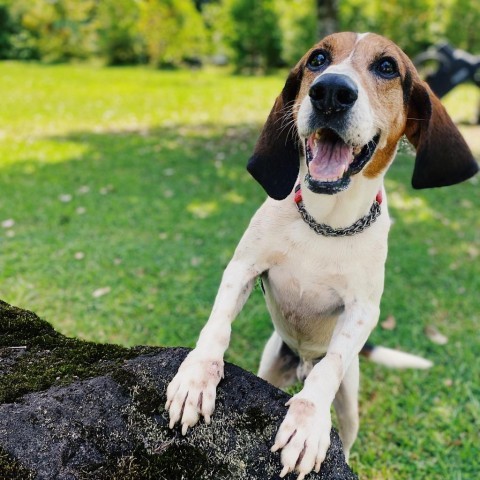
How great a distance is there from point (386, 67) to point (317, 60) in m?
0.29

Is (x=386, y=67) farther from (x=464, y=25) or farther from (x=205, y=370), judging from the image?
(x=464, y=25)

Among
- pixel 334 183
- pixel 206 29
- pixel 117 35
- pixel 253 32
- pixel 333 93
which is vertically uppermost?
pixel 333 93

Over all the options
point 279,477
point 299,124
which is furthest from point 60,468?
point 299,124

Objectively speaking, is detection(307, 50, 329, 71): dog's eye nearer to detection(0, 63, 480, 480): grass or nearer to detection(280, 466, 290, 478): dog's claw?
detection(280, 466, 290, 478): dog's claw

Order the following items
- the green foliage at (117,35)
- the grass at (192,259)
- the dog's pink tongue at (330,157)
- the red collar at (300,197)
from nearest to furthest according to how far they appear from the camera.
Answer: the dog's pink tongue at (330,157)
the red collar at (300,197)
the grass at (192,259)
the green foliage at (117,35)

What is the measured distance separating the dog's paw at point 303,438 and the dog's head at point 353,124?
2.60ft

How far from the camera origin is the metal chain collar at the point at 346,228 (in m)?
2.24

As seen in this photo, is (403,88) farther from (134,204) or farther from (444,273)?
(134,204)

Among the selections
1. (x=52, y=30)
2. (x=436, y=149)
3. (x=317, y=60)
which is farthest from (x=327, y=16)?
(x=52, y=30)

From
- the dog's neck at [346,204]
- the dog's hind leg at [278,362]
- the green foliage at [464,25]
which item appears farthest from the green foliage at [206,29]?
the dog's neck at [346,204]

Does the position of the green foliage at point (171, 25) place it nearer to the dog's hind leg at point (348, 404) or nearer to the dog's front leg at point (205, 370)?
the dog's hind leg at point (348, 404)

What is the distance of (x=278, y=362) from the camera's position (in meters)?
2.93

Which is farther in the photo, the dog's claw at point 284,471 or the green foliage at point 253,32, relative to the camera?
the green foliage at point 253,32

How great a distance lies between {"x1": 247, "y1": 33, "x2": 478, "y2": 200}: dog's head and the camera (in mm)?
Result: 2002
